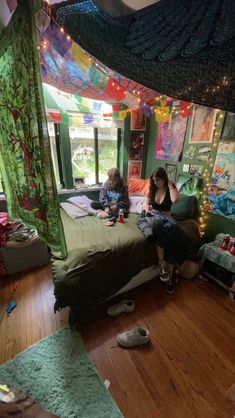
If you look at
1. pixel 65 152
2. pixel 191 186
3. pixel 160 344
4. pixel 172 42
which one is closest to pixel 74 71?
pixel 172 42

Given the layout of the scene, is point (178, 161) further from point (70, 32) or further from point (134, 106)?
point (70, 32)

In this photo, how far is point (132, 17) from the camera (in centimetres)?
71

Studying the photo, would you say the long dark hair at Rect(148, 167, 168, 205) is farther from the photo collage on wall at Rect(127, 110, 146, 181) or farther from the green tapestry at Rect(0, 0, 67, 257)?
the green tapestry at Rect(0, 0, 67, 257)

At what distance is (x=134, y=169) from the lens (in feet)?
11.3

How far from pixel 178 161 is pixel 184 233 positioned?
3.74 ft

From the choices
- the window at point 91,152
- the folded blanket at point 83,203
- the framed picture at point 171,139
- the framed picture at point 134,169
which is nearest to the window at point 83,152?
the window at point 91,152

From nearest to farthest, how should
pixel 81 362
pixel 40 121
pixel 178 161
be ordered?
pixel 40 121
pixel 81 362
pixel 178 161

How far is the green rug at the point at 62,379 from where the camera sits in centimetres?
112

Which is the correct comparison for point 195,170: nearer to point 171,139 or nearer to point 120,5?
point 171,139

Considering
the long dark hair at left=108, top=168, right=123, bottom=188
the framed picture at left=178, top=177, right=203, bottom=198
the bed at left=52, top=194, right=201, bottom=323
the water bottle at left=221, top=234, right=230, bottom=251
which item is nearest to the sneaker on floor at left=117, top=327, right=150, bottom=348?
the bed at left=52, top=194, right=201, bottom=323

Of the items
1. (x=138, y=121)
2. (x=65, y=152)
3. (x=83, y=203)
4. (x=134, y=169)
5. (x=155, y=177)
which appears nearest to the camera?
(x=155, y=177)

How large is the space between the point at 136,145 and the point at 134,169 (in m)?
0.42

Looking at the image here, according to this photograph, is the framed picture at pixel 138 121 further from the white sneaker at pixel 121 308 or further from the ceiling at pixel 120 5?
the white sneaker at pixel 121 308

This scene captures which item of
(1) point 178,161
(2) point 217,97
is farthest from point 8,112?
(1) point 178,161
